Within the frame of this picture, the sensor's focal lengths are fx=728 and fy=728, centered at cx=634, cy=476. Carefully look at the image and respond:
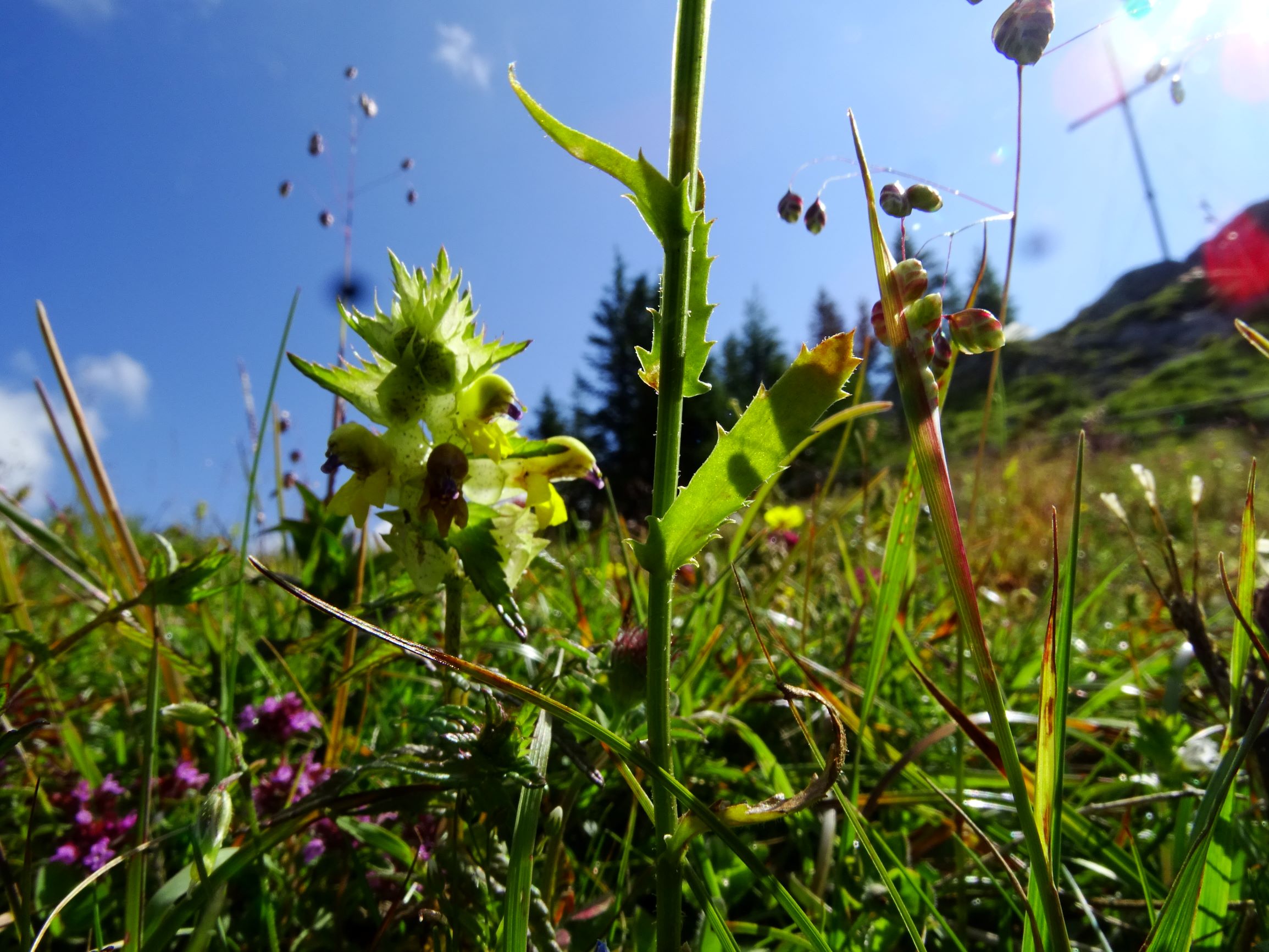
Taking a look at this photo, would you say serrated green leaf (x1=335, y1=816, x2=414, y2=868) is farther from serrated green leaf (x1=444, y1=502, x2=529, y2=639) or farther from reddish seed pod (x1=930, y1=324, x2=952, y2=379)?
reddish seed pod (x1=930, y1=324, x2=952, y2=379)

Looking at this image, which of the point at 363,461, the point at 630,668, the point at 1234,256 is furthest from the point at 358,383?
the point at 1234,256

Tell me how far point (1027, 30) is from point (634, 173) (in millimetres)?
305

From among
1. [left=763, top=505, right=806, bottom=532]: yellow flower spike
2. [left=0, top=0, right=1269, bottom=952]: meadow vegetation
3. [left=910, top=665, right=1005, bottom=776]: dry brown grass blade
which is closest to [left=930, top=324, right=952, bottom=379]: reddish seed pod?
[left=0, top=0, right=1269, bottom=952]: meadow vegetation

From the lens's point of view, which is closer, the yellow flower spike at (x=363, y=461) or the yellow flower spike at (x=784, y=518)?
the yellow flower spike at (x=363, y=461)

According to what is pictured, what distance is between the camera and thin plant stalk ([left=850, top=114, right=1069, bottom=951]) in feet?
1.26

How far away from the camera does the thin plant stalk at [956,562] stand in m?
0.38

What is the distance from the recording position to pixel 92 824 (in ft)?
3.02

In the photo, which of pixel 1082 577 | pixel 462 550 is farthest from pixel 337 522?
pixel 1082 577

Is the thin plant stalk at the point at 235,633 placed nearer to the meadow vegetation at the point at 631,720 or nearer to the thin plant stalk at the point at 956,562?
the meadow vegetation at the point at 631,720

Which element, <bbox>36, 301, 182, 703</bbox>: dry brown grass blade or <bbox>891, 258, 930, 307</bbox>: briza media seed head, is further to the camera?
<bbox>36, 301, 182, 703</bbox>: dry brown grass blade

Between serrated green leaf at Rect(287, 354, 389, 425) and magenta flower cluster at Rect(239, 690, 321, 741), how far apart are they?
486 millimetres

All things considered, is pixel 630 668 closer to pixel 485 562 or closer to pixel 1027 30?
pixel 485 562

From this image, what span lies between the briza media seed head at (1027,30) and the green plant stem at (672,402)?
0.22m

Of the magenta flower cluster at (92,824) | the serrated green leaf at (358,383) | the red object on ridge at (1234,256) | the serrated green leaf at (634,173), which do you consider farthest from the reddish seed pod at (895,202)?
the magenta flower cluster at (92,824)
